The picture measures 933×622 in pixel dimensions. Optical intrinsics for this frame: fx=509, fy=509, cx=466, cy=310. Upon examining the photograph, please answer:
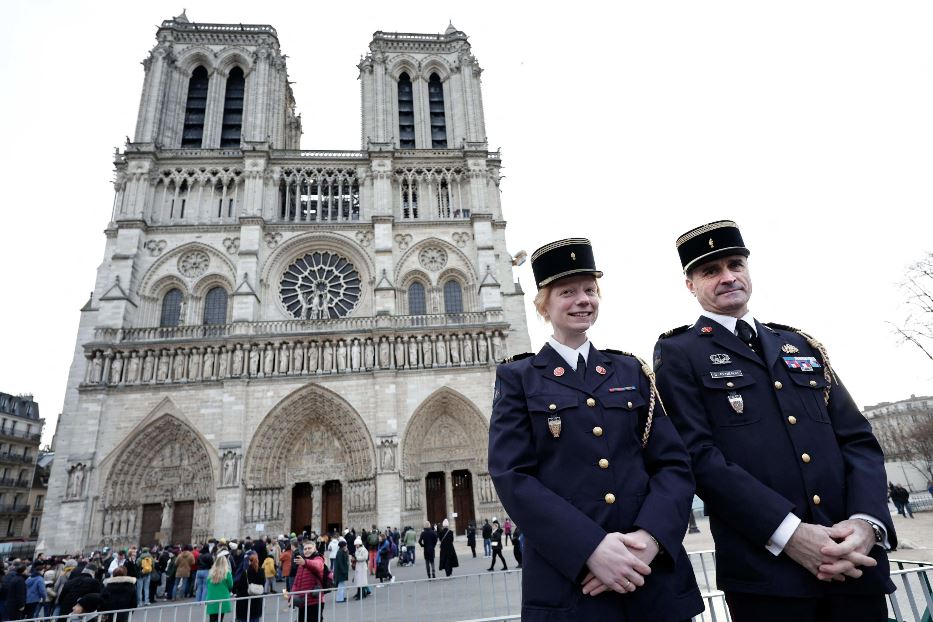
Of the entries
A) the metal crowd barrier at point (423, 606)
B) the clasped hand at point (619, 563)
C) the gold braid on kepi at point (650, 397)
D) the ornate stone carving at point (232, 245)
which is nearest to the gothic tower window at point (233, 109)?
the ornate stone carving at point (232, 245)

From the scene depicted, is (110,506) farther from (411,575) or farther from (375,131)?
(375,131)

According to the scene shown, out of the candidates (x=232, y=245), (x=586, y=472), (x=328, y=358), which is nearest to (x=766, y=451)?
(x=586, y=472)

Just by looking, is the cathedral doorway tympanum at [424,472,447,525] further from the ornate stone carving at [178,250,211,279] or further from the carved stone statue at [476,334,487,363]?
the ornate stone carving at [178,250,211,279]

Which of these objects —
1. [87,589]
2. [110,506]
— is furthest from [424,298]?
[87,589]

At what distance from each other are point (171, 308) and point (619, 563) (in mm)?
25436

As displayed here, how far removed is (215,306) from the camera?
76.4 feet

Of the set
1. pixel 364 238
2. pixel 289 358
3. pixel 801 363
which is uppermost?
pixel 364 238

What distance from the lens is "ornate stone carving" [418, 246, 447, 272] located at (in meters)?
24.2

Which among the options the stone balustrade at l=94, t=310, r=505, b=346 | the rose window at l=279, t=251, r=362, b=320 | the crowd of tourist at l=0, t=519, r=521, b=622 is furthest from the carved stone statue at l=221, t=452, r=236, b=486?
the rose window at l=279, t=251, r=362, b=320

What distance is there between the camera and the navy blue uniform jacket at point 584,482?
182 cm

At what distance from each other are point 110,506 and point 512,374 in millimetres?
22659

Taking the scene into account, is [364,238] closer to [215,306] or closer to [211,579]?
[215,306]

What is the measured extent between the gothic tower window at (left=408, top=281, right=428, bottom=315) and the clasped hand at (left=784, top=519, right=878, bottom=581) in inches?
863

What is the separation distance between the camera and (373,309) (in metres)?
23.2
